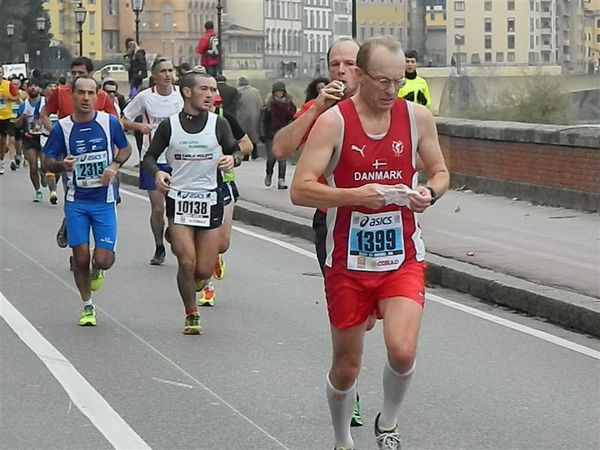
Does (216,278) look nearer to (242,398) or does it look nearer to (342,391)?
(242,398)

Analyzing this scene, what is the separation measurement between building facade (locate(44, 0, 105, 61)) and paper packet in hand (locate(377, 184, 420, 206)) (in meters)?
141

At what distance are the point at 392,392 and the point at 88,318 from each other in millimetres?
4926

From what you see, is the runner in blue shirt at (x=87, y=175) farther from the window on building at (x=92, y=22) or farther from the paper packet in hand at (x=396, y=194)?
the window on building at (x=92, y=22)

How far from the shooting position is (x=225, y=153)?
11.3m

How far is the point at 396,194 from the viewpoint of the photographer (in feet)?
22.4

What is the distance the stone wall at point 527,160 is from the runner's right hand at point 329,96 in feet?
36.7

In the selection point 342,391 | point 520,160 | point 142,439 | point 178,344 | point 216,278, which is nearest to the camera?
point 342,391

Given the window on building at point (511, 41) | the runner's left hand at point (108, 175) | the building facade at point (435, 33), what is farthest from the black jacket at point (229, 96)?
the building facade at point (435, 33)

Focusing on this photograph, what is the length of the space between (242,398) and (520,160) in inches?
474

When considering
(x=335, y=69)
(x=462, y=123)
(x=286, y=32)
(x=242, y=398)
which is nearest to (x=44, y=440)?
(x=242, y=398)

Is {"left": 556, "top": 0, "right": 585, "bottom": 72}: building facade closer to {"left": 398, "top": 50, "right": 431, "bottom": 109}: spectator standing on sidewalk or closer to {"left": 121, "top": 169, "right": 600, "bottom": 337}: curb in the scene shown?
{"left": 398, "top": 50, "right": 431, "bottom": 109}: spectator standing on sidewalk

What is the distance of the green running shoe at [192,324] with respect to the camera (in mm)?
11172

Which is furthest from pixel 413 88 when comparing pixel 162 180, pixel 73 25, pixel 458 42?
pixel 73 25

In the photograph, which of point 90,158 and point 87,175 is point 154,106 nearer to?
point 90,158
